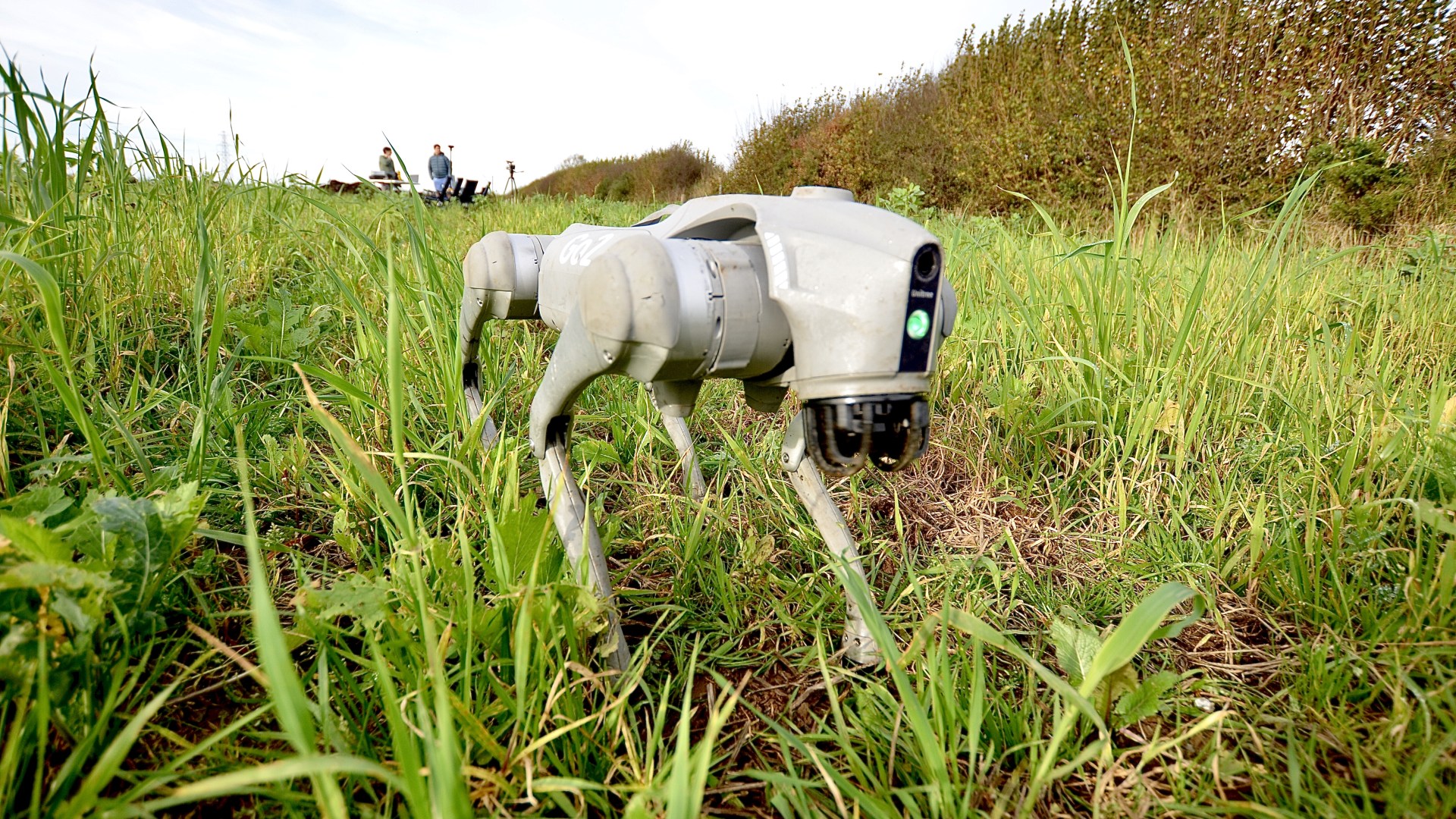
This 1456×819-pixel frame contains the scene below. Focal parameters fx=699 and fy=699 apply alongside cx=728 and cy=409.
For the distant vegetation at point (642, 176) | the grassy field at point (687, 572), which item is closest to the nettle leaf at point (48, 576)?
the grassy field at point (687, 572)

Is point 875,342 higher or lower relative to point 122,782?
higher

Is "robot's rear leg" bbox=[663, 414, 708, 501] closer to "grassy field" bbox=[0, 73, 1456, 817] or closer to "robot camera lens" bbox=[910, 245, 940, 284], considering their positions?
"grassy field" bbox=[0, 73, 1456, 817]

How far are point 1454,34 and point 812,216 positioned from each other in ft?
18.8

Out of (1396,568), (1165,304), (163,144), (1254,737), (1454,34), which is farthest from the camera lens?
(1454,34)

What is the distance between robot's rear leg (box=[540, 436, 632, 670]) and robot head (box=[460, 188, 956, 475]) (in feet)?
0.82

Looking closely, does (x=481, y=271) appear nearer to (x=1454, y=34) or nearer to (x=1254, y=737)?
(x=1254, y=737)

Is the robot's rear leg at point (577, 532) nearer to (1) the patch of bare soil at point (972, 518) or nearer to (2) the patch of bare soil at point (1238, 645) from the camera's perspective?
(1) the patch of bare soil at point (972, 518)

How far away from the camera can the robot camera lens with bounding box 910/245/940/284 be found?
763 mm

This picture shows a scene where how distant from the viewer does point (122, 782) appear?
0.83m

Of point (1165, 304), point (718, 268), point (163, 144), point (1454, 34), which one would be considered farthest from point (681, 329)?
point (1454, 34)

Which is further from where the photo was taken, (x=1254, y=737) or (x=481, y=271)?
(x=481, y=271)

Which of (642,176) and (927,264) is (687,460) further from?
(642,176)

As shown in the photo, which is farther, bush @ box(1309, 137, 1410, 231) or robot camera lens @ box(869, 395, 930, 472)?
bush @ box(1309, 137, 1410, 231)

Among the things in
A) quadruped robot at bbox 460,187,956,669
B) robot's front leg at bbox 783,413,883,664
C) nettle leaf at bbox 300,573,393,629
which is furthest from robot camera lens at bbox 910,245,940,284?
nettle leaf at bbox 300,573,393,629
